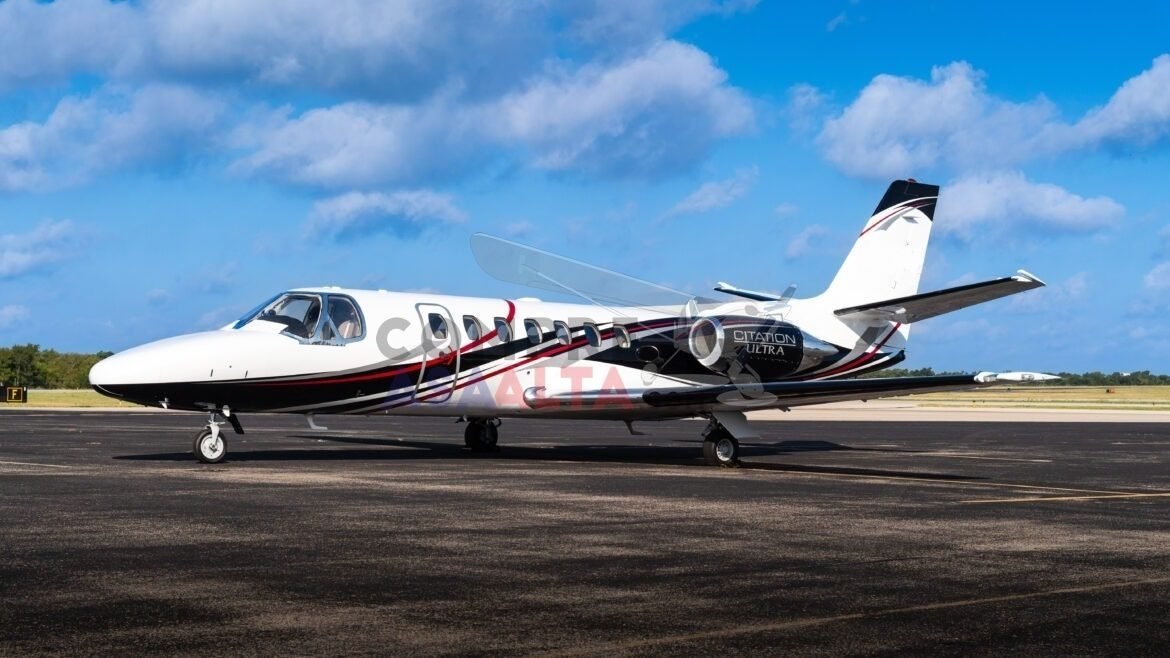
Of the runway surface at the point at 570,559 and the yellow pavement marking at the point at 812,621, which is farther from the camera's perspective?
the runway surface at the point at 570,559

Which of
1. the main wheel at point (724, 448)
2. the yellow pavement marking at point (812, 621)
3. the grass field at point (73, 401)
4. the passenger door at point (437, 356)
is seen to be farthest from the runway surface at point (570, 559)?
the grass field at point (73, 401)

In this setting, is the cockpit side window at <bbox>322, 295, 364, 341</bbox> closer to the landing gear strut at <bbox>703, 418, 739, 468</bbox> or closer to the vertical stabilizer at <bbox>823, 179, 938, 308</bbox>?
the landing gear strut at <bbox>703, 418, 739, 468</bbox>

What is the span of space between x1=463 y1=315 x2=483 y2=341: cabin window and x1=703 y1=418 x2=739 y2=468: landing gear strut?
420 centimetres

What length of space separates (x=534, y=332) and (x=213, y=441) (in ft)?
18.7

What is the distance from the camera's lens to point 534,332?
2130 cm

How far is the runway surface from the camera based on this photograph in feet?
21.4

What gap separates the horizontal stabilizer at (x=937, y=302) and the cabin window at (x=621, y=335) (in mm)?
4733

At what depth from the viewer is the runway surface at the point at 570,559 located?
6531 millimetres

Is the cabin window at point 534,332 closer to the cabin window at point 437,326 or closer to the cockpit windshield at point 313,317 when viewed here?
the cabin window at point 437,326

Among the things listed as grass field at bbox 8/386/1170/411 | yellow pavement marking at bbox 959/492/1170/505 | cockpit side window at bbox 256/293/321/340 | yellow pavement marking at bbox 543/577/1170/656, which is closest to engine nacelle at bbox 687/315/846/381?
cockpit side window at bbox 256/293/321/340

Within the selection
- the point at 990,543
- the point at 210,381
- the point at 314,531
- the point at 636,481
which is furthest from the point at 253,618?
the point at 210,381

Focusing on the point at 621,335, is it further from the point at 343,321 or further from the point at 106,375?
the point at 106,375

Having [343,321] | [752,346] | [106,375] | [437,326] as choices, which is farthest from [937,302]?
[106,375]

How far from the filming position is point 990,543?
34.7 feet
